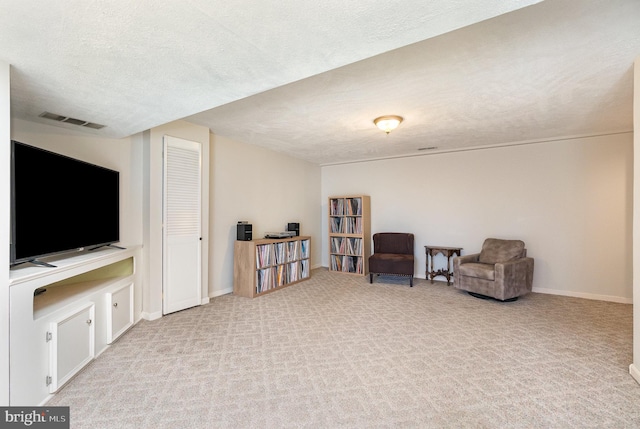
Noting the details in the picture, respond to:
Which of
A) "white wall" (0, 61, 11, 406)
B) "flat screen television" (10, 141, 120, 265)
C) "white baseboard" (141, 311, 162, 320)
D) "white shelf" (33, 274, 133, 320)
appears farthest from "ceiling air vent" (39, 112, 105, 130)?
"white baseboard" (141, 311, 162, 320)

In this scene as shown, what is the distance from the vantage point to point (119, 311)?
266cm

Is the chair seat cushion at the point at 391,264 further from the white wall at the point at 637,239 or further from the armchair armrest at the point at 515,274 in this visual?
the white wall at the point at 637,239

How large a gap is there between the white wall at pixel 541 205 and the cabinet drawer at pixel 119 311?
4402mm

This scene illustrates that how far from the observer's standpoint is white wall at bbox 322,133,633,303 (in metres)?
3.82

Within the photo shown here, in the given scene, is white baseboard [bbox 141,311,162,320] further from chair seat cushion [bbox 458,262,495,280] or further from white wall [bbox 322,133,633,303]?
white wall [bbox 322,133,633,303]

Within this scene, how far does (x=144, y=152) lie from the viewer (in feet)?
10.4

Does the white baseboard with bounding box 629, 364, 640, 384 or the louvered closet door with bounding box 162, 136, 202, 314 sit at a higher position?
the louvered closet door with bounding box 162, 136, 202, 314

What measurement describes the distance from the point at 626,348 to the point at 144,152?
5.21 meters

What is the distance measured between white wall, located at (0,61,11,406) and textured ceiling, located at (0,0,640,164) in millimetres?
201

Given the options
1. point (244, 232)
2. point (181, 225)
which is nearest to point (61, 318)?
point (181, 225)

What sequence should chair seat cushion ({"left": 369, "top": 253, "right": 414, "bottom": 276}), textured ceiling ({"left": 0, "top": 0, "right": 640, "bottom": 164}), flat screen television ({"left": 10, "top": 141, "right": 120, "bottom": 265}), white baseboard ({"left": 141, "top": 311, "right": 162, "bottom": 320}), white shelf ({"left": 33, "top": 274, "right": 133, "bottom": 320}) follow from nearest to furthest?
textured ceiling ({"left": 0, "top": 0, "right": 640, "bottom": 164}) < flat screen television ({"left": 10, "top": 141, "right": 120, "bottom": 265}) < white shelf ({"left": 33, "top": 274, "right": 133, "bottom": 320}) < white baseboard ({"left": 141, "top": 311, "right": 162, "bottom": 320}) < chair seat cushion ({"left": 369, "top": 253, "right": 414, "bottom": 276})

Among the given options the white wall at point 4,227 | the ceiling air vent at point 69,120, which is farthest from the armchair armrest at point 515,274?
the ceiling air vent at point 69,120

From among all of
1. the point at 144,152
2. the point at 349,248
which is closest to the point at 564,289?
the point at 349,248

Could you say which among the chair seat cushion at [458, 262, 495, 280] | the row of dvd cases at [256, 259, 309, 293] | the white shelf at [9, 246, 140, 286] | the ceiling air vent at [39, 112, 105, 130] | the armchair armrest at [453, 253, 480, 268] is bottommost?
the row of dvd cases at [256, 259, 309, 293]
